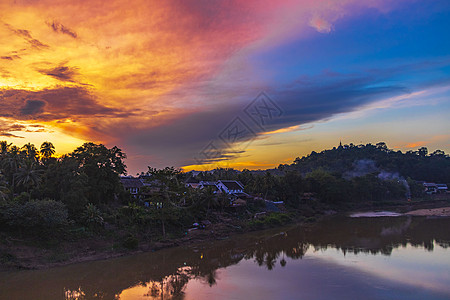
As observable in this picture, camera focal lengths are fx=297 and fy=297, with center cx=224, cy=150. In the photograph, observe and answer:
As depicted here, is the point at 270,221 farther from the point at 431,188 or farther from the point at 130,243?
the point at 431,188

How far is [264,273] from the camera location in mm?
25031

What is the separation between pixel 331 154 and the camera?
548ft

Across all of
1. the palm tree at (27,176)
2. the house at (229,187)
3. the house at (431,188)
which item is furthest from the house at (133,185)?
the house at (431,188)

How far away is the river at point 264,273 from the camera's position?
2020 cm

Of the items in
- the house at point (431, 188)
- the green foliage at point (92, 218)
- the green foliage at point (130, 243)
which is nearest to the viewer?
the green foliage at point (130, 243)

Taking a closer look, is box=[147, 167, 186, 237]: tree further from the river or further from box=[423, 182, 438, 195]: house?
box=[423, 182, 438, 195]: house

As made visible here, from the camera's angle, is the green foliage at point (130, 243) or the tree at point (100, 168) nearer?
the green foliage at point (130, 243)

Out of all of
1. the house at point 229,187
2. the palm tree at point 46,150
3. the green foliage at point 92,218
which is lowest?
the green foliage at point 92,218

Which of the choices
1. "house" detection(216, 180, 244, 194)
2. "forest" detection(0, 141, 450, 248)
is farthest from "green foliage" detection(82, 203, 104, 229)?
"house" detection(216, 180, 244, 194)

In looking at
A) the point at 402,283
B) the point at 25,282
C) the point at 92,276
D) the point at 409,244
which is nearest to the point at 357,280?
the point at 402,283

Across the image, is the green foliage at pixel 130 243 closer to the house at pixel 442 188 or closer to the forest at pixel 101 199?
the forest at pixel 101 199

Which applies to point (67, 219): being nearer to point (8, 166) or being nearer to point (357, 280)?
point (8, 166)

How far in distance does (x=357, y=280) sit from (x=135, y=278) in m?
17.2

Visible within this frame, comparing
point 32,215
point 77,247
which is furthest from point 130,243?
point 32,215
